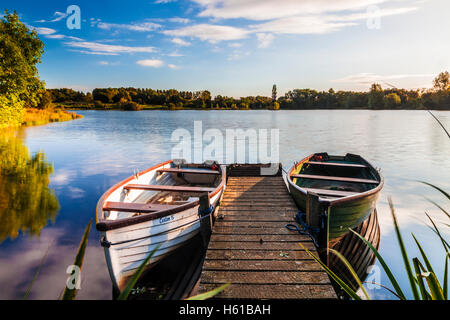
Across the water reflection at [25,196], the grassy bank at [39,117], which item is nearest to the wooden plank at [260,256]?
the water reflection at [25,196]

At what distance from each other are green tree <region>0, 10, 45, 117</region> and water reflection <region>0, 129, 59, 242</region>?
863 cm

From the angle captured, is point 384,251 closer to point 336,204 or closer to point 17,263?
point 336,204

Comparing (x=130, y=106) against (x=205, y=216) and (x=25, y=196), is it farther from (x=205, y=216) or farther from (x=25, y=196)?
(x=205, y=216)

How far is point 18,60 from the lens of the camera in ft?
72.8

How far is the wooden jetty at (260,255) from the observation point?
366 cm

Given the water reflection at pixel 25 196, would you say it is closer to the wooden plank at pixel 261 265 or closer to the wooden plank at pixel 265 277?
the wooden plank at pixel 261 265

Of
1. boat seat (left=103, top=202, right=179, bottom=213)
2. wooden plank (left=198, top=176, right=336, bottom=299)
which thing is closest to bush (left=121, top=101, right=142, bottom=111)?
wooden plank (left=198, top=176, right=336, bottom=299)

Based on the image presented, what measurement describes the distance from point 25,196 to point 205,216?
25.3ft

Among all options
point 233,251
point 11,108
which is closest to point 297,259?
point 233,251

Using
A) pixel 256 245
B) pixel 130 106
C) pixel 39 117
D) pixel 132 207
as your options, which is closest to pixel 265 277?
pixel 256 245

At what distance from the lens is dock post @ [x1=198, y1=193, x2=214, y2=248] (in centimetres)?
521
